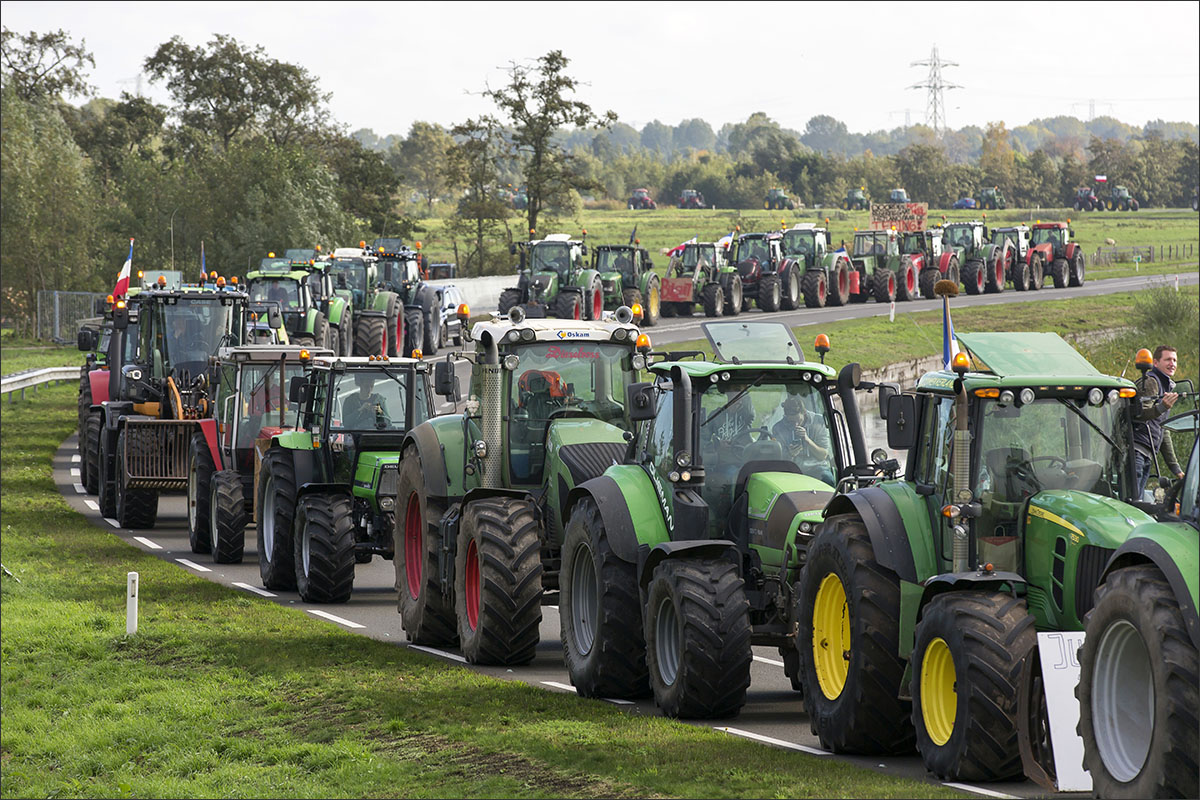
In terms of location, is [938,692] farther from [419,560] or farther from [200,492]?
[200,492]

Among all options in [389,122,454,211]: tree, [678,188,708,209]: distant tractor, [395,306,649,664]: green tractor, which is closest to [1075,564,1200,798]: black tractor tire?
[395,306,649,664]: green tractor

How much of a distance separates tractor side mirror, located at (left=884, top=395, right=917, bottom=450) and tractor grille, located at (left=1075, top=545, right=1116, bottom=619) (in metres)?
1.39

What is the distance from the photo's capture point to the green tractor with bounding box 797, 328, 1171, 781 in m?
8.78

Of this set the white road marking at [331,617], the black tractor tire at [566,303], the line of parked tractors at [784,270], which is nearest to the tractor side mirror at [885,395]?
the white road marking at [331,617]

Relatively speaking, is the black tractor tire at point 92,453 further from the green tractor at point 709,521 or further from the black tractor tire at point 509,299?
the black tractor tire at point 509,299

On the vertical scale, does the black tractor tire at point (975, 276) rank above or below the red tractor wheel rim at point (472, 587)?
above

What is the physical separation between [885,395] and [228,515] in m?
12.4

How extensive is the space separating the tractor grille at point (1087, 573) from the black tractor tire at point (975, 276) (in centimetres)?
5006

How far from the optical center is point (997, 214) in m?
96.4

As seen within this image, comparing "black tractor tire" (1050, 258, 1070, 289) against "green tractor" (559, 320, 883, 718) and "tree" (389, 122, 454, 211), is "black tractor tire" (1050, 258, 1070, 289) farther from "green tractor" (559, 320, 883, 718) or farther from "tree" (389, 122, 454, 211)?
"tree" (389, 122, 454, 211)

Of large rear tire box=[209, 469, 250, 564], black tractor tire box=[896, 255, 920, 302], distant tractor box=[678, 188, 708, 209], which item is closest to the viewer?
large rear tire box=[209, 469, 250, 564]

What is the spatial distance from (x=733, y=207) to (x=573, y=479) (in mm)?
100277

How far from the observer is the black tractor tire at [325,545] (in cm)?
1747

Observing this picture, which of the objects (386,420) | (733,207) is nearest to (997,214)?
(733,207)
